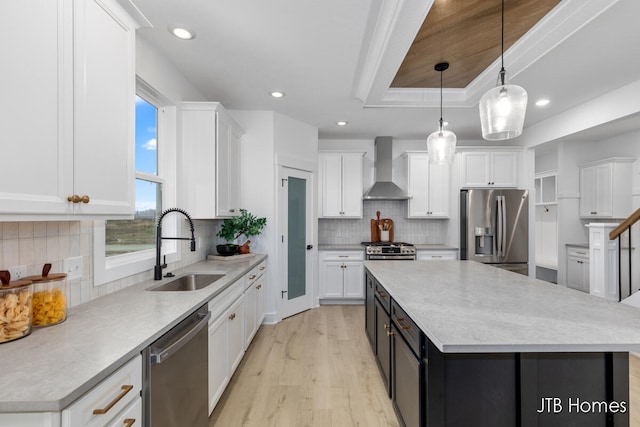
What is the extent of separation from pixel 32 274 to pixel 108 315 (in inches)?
14.4

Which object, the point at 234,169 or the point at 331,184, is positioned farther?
the point at 331,184

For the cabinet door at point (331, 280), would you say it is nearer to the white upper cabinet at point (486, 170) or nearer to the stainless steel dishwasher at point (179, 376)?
the white upper cabinet at point (486, 170)

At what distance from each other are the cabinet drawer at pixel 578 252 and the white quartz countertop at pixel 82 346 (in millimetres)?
5766

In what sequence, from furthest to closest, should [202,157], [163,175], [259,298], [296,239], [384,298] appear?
1. [296,239]
2. [259,298]
3. [202,157]
4. [163,175]
5. [384,298]

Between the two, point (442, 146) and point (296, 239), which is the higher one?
point (442, 146)

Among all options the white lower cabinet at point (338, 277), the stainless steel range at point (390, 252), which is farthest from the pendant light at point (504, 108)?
the white lower cabinet at point (338, 277)

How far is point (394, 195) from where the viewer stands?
489cm

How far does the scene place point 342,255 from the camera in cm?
473

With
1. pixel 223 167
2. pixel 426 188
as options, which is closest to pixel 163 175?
pixel 223 167

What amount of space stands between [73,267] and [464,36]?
315cm

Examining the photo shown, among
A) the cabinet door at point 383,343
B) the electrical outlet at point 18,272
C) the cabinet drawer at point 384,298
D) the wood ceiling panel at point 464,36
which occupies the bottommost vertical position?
the cabinet door at point 383,343

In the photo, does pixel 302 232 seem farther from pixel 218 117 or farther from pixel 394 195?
pixel 218 117

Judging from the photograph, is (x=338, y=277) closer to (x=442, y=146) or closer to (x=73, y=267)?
(x=442, y=146)

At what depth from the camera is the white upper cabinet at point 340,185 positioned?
193 inches
